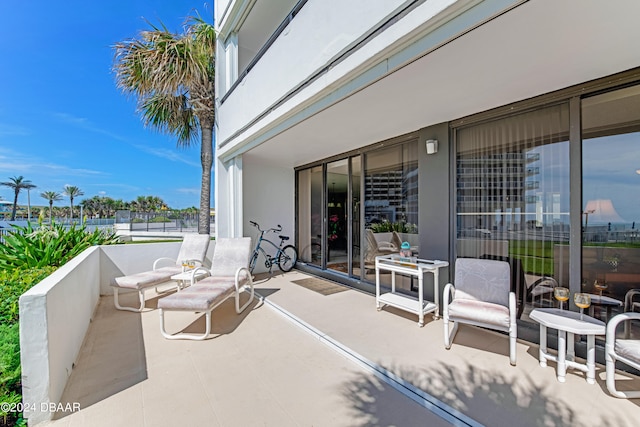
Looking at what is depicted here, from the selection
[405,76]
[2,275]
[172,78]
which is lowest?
[2,275]

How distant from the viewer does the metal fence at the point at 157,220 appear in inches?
675

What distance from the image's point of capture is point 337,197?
648 cm

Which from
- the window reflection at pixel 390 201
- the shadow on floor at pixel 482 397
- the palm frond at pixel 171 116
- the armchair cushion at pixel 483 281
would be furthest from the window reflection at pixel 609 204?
the palm frond at pixel 171 116

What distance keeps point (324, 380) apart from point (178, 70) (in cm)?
701

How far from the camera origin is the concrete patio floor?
2.05 metres

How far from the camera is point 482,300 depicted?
3.18 metres

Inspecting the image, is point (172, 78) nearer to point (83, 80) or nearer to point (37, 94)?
point (83, 80)

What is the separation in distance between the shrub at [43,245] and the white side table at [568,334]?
6889 mm

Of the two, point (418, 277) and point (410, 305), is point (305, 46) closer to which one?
point (418, 277)

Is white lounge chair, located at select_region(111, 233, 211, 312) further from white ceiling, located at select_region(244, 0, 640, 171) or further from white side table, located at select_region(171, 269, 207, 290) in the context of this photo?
white ceiling, located at select_region(244, 0, 640, 171)

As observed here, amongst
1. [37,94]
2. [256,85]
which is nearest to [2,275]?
[256,85]

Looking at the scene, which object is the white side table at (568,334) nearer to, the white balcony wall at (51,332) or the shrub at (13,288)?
the white balcony wall at (51,332)

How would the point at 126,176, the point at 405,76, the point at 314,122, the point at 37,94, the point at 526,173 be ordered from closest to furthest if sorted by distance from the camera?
the point at 405,76 → the point at 526,173 → the point at 314,122 → the point at 37,94 → the point at 126,176

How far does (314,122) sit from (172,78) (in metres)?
4.32
